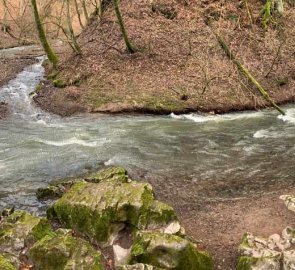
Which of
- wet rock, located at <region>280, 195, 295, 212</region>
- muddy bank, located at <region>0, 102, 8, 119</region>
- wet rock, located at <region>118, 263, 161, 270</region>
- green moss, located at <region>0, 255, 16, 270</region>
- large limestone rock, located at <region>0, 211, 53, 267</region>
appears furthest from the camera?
muddy bank, located at <region>0, 102, 8, 119</region>

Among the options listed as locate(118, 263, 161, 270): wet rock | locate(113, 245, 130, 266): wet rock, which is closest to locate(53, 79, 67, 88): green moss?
locate(113, 245, 130, 266): wet rock

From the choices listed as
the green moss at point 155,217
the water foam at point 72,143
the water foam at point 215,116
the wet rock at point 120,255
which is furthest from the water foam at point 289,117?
the wet rock at point 120,255

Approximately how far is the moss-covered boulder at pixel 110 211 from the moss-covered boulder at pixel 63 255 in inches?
36.8

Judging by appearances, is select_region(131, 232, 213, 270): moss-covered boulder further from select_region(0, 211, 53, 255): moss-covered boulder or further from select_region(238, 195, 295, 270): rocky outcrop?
select_region(0, 211, 53, 255): moss-covered boulder

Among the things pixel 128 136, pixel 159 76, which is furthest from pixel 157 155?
pixel 159 76

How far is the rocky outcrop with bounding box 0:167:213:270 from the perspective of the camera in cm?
791

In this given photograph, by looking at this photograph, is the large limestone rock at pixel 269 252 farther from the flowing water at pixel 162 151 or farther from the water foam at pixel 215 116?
the water foam at pixel 215 116

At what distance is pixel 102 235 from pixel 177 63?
51.7ft

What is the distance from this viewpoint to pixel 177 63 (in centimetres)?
2342

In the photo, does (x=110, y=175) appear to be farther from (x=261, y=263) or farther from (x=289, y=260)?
(x=289, y=260)

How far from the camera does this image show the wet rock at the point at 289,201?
1029cm

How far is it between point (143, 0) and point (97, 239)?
77.0ft

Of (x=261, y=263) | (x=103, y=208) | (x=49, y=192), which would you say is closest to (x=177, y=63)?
(x=49, y=192)

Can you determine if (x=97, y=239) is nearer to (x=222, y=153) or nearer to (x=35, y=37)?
(x=222, y=153)
